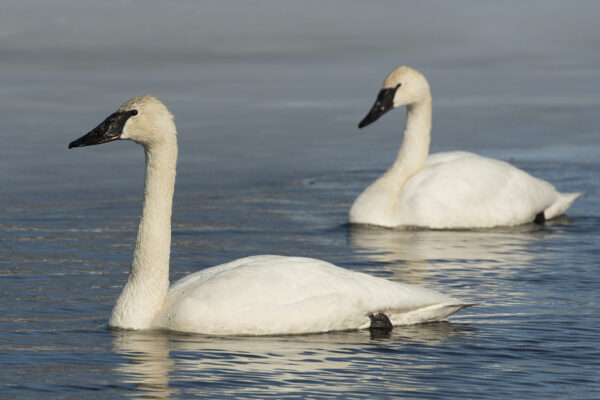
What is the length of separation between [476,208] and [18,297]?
538cm

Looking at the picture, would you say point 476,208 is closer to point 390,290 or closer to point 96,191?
point 96,191

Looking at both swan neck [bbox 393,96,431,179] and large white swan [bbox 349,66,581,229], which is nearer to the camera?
large white swan [bbox 349,66,581,229]

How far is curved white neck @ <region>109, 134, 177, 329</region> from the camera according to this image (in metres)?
7.19

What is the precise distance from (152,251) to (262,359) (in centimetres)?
117

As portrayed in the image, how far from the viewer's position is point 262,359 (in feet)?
21.4

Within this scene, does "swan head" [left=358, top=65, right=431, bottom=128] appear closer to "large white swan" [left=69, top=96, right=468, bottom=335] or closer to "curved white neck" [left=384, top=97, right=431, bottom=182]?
"curved white neck" [left=384, top=97, right=431, bottom=182]

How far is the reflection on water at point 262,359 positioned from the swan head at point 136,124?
1.15m

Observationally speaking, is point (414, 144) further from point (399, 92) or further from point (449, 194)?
point (449, 194)

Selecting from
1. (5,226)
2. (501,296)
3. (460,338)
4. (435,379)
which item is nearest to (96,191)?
(5,226)

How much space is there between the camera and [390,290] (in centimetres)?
735

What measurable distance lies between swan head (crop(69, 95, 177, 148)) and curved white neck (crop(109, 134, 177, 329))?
0.08 m

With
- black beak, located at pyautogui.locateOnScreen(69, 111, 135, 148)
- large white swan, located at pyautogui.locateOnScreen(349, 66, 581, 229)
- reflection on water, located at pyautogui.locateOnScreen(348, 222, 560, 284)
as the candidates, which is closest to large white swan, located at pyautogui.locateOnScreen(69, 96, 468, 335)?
black beak, located at pyautogui.locateOnScreen(69, 111, 135, 148)

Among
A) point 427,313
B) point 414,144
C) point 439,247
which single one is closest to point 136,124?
point 427,313

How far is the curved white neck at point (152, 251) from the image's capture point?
719 centimetres
